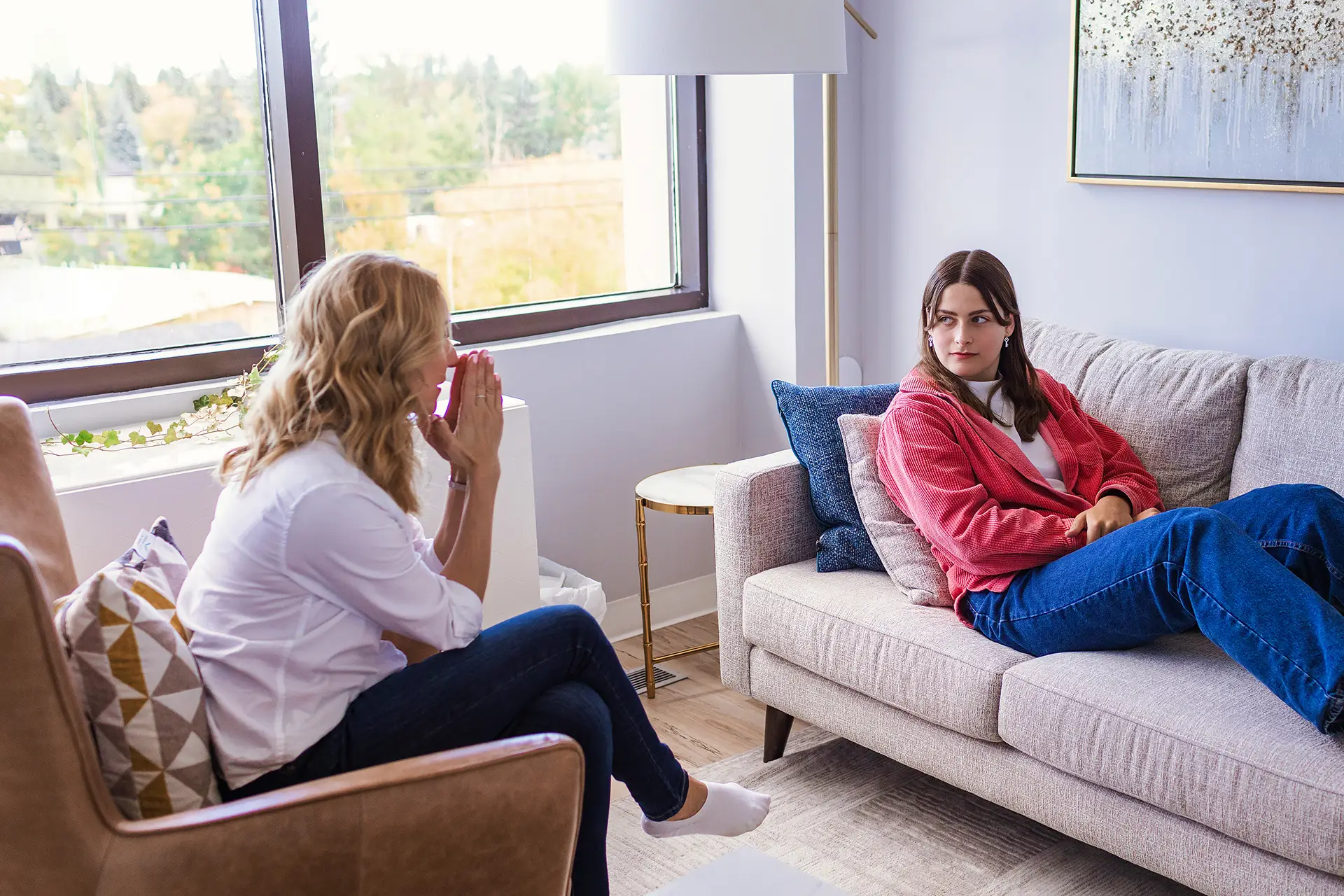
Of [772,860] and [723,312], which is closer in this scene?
[772,860]

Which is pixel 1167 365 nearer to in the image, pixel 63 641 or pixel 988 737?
pixel 988 737

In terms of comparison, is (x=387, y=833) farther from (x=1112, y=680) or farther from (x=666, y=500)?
(x=666, y=500)

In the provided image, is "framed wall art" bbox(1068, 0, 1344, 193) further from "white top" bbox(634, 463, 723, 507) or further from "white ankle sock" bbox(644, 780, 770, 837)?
"white ankle sock" bbox(644, 780, 770, 837)

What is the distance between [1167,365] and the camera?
7.87ft

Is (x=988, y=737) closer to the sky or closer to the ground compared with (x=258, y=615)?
closer to the ground

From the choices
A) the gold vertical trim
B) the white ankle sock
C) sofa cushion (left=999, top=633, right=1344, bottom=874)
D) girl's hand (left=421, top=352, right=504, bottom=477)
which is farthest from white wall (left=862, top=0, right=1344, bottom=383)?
girl's hand (left=421, top=352, right=504, bottom=477)

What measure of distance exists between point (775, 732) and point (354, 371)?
1.29m

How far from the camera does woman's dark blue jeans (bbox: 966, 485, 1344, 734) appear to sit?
1.68 meters

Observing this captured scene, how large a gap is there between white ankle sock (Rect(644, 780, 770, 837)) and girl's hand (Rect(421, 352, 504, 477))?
584 mm

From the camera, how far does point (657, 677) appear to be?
2.98 metres

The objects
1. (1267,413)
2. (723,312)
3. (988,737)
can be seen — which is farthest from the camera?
(723,312)

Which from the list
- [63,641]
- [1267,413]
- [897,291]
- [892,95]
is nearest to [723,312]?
[897,291]

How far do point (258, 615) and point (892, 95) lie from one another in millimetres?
2251

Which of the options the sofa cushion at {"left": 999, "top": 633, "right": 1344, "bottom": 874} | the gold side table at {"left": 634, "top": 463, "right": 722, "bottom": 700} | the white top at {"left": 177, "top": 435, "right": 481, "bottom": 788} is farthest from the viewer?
the gold side table at {"left": 634, "top": 463, "right": 722, "bottom": 700}
